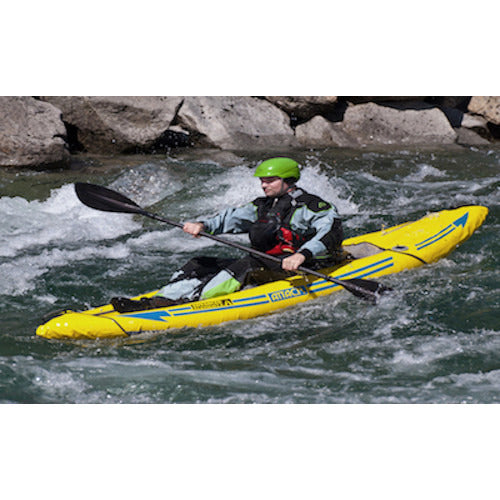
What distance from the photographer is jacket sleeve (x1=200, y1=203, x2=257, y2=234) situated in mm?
5801

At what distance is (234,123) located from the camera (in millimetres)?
11078

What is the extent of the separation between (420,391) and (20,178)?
619cm

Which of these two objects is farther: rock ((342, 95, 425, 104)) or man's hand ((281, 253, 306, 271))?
rock ((342, 95, 425, 104))

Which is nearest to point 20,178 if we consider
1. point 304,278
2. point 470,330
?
point 304,278

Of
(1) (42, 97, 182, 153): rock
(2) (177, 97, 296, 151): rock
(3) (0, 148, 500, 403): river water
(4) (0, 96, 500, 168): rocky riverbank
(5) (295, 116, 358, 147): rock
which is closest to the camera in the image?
(3) (0, 148, 500, 403): river water

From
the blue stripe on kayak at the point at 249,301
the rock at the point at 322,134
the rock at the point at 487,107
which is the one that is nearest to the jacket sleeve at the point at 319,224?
the blue stripe on kayak at the point at 249,301

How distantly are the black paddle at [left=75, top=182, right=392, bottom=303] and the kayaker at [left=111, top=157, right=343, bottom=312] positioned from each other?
4.2 inches

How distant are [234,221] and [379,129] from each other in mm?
6150

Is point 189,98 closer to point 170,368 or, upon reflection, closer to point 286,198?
point 286,198

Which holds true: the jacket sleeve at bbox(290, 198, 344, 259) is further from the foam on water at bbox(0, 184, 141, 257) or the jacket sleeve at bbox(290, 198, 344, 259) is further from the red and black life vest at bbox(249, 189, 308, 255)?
the foam on water at bbox(0, 184, 141, 257)

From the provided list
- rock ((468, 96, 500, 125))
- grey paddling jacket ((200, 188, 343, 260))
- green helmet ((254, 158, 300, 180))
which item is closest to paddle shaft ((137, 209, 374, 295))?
grey paddling jacket ((200, 188, 343, 260))

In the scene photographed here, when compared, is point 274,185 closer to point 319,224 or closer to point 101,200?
point 319,224

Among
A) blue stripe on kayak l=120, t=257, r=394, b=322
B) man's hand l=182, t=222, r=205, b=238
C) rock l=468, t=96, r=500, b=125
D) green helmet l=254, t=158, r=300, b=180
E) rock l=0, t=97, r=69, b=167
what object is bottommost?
rock l=0, t=97, r=69, b=167

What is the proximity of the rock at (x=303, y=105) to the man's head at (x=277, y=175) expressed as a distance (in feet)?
19.0
